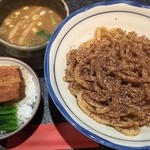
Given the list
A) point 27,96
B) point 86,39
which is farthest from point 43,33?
point 27,96

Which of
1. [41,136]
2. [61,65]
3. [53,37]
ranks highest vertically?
[53,37]

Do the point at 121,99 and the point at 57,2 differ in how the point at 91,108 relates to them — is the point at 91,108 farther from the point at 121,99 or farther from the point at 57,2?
the point at 57,2

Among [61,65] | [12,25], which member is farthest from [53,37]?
[12,25]

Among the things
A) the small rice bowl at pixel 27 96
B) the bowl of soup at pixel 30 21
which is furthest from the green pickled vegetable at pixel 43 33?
the small rice bowl at pixel 27 96

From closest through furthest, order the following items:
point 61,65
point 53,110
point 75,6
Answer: point 61,65 < point 53,110 < point 75,6

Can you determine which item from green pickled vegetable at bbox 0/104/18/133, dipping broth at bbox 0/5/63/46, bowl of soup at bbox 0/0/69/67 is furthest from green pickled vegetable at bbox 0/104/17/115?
dipping broth at bbox 0/5/63/46

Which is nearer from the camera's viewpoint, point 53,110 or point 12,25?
point 53,110

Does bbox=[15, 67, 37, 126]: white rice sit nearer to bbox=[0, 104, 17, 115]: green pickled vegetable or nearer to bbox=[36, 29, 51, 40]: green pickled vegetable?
bbox=[0, 104, 17, 115]: green pickled vegetable
